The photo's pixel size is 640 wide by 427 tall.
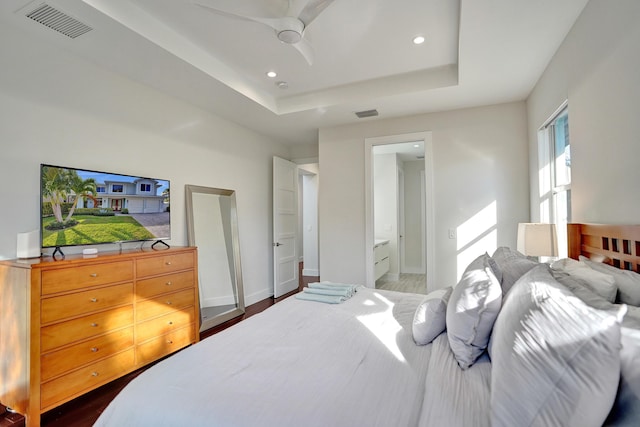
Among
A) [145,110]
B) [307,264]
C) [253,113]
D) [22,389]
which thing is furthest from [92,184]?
[307,264]

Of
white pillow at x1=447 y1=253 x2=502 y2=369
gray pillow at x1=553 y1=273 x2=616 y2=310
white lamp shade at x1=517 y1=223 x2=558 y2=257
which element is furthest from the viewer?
white lamp shade at x1=517 y1=223 x2=558 y2=257

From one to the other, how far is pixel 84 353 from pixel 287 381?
1.80 metres

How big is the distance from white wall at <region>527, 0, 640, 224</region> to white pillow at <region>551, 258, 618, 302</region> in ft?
1.02

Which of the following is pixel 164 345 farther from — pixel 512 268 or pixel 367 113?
pixel 367 113

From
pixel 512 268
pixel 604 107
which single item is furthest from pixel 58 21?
pixel 604 107

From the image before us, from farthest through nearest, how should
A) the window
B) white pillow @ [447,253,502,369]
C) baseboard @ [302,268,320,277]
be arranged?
baseboard @ [302,268,320,277] < the window < white pillow @ [447,253,502,369]

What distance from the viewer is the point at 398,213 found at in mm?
5855

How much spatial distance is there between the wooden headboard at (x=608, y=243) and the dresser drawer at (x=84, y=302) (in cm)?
314

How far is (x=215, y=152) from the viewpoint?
3.88 m

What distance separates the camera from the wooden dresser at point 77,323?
1845 millimetres

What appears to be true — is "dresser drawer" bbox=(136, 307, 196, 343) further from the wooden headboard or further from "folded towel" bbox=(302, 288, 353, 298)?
the wooden headboard

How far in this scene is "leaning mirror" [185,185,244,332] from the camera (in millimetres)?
3465

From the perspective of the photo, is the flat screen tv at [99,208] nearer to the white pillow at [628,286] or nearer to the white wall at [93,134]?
the white wall at [93,134]

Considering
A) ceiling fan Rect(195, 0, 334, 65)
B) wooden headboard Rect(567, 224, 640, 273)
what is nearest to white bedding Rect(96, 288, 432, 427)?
wooden headboard Rect(567, 224, 640, 273)
